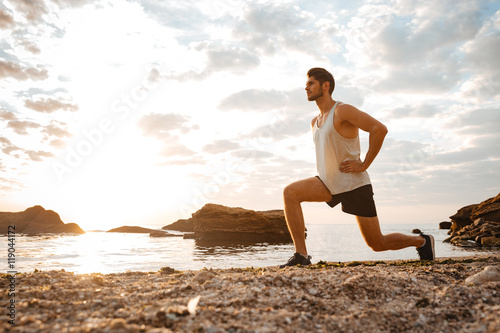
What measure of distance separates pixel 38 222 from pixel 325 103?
60616 millimetres

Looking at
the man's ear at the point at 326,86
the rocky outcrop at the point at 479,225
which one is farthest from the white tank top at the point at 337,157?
the rocky outcrop at the point at 479,225

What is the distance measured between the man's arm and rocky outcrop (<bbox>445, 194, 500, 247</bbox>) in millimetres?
18639

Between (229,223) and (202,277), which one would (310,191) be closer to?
(202,277)

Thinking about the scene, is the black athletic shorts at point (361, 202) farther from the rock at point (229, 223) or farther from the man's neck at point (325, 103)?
the rock at point (229, 223)

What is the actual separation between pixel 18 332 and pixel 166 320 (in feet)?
2.79

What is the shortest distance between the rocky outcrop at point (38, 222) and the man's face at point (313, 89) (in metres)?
56.9

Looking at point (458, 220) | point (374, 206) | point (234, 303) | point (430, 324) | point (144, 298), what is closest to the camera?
point (430, 324)

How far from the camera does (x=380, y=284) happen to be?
3.12 meters

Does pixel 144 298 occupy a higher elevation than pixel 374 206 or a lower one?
lower

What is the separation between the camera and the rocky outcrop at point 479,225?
2011cm

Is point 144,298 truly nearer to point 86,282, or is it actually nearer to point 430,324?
point 86,282

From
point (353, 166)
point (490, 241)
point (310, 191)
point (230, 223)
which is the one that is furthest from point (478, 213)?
point (310, 191)

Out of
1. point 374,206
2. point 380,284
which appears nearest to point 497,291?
point 380,284

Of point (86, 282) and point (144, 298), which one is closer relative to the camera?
point (144, 298)
